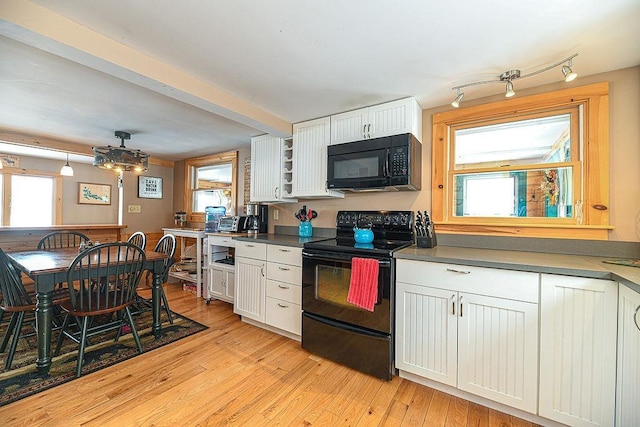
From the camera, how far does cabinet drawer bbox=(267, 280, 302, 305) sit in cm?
236

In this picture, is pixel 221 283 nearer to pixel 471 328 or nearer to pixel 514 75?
pixel 471 328

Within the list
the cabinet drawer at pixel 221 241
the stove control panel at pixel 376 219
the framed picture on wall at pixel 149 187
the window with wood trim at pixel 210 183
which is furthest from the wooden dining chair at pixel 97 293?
the framed picture on wall at pixel 149 187

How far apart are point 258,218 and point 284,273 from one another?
4.05 ft

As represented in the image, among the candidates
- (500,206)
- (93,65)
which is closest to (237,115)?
(93,65)

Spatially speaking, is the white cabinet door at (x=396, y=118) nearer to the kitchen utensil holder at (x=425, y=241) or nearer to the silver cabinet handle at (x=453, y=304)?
the kitchen utensil holder at (x=425, y=241)

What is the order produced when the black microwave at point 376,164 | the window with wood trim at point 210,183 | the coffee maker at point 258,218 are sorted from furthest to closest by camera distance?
1. the window with wood trim at point 210,183
2. the coffee maker at point 258,218
3. the black microwave at point 376,164

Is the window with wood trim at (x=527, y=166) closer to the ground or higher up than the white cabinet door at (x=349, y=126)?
closer to the ground

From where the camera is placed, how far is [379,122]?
2348 millimetres

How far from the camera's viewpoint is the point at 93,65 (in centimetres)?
158

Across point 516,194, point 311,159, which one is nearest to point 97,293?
point 311,159

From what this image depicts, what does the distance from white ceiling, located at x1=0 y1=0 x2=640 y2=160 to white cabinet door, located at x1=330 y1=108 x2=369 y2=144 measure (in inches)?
3.3

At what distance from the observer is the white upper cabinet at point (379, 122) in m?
2.22

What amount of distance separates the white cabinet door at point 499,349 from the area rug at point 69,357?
2358 mm

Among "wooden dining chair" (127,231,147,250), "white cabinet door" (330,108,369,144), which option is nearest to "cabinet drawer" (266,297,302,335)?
"white cabinet door" (330,108,369,144)
